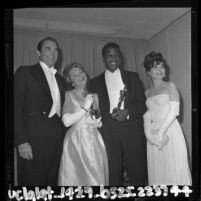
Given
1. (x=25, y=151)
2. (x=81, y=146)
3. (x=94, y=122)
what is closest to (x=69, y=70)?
(x=94, y=122)

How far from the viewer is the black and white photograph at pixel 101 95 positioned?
266 centimetres

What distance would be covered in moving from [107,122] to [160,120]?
1.38ft

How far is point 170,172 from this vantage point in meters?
2.62

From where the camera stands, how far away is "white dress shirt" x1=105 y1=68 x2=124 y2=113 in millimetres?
2719

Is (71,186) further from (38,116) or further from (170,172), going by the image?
(170,172)

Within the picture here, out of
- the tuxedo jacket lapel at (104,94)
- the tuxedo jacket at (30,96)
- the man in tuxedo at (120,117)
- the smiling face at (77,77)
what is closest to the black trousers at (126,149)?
the man in tuxedo at (120,117)

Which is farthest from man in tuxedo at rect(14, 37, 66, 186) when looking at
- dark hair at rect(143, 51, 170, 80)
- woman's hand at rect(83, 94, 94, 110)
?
dark hair at rect(143, 51, 170, 80)

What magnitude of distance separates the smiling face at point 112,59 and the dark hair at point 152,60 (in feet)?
0.72

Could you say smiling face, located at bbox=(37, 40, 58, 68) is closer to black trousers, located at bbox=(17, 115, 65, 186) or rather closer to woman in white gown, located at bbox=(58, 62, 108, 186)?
woman in white gown, located at bbox=(58, 62, 108, 186)

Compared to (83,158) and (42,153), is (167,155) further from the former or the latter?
(42,153)

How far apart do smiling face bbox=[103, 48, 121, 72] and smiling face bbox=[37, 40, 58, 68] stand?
41cm

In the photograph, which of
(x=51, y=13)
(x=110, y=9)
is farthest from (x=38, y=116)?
(x=110, y=9)

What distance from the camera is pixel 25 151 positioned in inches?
106

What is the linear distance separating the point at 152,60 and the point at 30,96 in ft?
3.36
